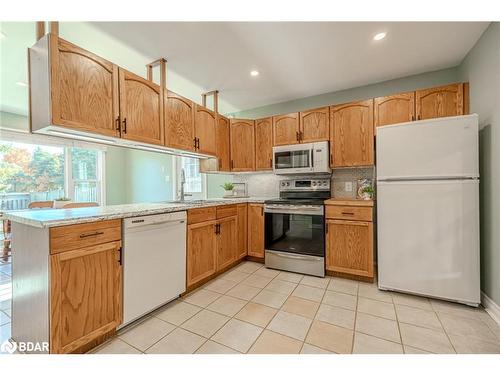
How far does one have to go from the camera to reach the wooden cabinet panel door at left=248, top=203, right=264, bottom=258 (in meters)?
3.06

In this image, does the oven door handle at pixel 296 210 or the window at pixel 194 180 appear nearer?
the oven door handle at pixel 296 210

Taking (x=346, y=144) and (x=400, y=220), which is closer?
(x=400, y=220)

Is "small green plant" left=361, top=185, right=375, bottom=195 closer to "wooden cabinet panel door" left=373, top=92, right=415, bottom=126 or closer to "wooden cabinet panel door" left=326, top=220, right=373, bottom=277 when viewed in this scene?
"wooden cabinet panel door" left=326, top=220, right=373, bottom=277

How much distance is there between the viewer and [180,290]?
2.07 meters

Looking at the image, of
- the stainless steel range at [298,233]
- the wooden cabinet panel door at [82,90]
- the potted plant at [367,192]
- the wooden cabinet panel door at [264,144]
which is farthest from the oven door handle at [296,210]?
the wooden cabinet panel door at [82,90]

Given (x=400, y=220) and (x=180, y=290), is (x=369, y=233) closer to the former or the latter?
(x=400, y=220)

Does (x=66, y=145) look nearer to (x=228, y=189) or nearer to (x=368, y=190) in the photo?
(x=228, y=189)

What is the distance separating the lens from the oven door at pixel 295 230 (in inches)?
104

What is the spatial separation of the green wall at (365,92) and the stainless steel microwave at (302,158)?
85 cm

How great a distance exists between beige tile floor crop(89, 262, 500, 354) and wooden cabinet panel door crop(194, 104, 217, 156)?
1773mm

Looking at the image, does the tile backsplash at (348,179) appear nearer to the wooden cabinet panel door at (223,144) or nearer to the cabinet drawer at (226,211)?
the cabinet drawer at (226,211)

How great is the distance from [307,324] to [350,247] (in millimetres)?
1152
